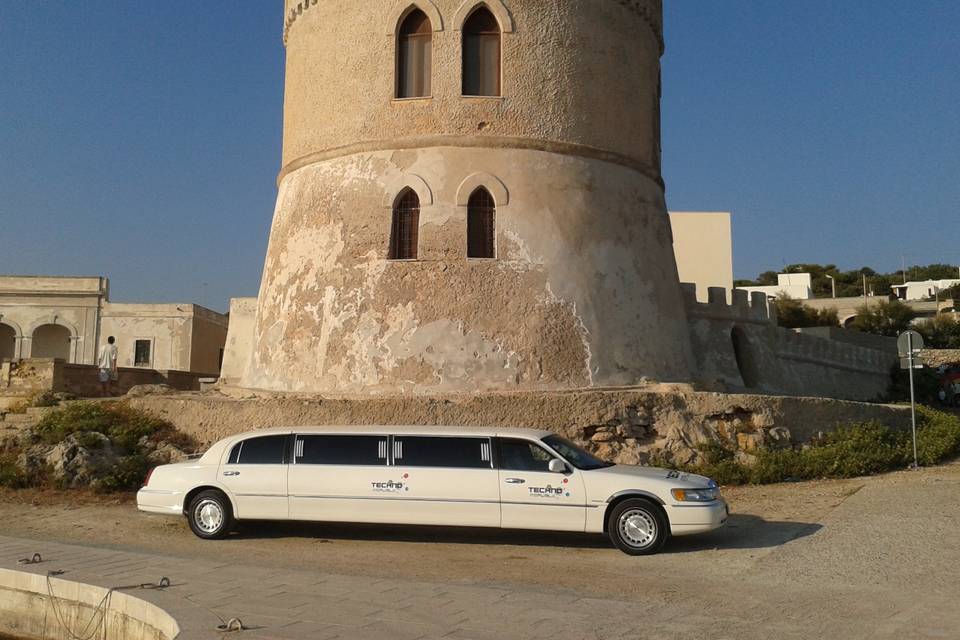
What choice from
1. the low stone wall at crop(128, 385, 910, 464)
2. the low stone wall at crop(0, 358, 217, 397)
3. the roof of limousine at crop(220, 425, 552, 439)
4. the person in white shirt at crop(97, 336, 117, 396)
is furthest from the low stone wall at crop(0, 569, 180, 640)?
the person in white shirt at crop(97, 336, 117, 396)

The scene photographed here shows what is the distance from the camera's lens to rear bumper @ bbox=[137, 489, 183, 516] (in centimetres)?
973

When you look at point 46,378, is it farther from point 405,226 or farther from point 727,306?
point 727,306

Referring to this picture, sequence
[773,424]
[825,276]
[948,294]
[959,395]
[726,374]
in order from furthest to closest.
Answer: [825,276]
[948,294]
[959,395]
[726,374]
[773,424]

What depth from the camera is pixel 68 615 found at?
7.52 metres

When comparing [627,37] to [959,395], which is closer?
[627,37]

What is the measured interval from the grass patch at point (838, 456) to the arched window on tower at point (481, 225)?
15.2ft

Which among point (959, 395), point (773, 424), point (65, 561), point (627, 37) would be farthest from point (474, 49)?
point (959, 395)

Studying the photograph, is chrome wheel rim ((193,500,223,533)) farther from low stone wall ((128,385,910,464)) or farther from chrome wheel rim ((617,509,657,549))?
chrome wheel rim ((617,509,657,549))

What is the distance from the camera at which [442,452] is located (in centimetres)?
916

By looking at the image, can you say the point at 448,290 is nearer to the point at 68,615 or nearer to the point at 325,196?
the point at 325,196

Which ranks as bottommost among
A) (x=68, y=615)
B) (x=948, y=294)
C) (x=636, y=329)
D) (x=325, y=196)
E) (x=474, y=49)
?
(x=68, y=615)

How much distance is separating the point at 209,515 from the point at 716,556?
17.9ft

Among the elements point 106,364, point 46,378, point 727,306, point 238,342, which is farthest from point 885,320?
point 46,378

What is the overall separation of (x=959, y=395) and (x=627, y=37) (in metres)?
19.7
